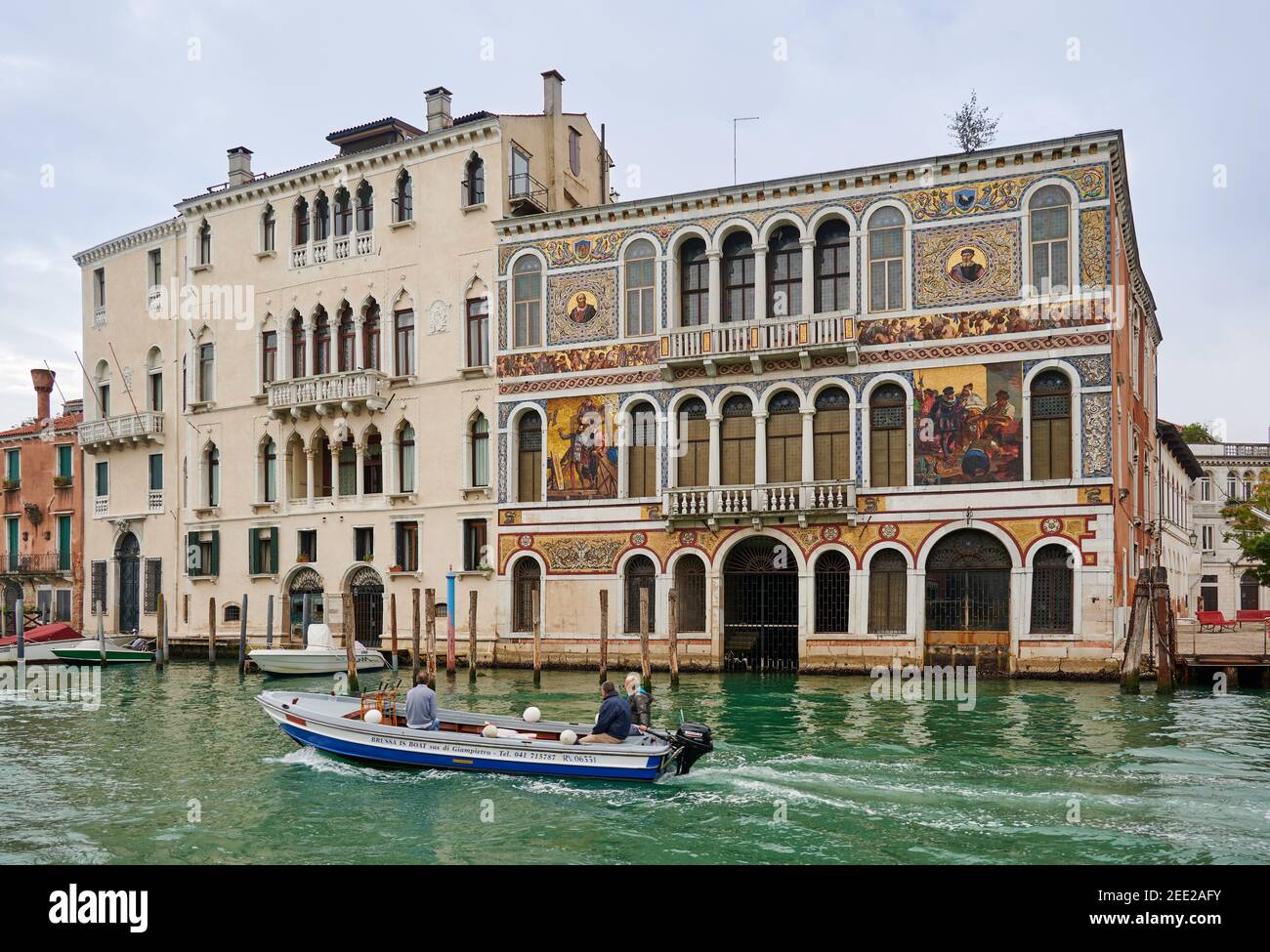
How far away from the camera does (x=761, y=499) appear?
2609 centimetres

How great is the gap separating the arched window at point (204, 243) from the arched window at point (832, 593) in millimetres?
21781

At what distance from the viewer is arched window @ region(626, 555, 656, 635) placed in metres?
27.7

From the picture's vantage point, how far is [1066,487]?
78.1 ft

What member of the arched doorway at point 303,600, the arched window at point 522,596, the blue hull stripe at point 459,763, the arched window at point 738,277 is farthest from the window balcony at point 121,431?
the blue hull stripe at point 459,763

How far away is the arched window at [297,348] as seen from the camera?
111ft

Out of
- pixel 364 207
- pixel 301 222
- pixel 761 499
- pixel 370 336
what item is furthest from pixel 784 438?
pixel 301 222

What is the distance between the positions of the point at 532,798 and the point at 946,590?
45.3 feet

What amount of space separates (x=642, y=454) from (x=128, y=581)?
1943 centimetres

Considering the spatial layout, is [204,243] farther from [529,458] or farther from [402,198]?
[529,458]

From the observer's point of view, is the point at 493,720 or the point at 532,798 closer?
the point at 532,798
